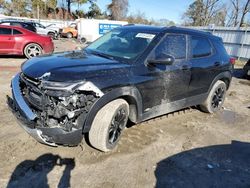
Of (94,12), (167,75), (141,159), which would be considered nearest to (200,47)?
(167,75)

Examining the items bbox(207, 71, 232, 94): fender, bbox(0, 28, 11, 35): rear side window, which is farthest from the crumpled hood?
bbox(0, 28, 11, 35): rear side window

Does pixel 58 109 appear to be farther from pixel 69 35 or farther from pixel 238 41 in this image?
pixel 69 35

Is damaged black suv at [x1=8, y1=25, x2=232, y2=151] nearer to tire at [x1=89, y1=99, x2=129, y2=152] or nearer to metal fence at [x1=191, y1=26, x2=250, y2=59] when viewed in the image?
tire at [x1=89, y1=99, x2=129, y2=152]

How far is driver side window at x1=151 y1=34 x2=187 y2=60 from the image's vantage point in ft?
13.7

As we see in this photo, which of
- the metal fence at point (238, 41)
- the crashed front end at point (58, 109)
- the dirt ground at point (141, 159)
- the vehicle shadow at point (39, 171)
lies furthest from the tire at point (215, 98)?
the metal fence at point (238, 41)

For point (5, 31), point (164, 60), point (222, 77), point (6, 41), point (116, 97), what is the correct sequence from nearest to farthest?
point (116, 97), point (164, 60), point (222, 77), point (6, 41), point (5, 31)

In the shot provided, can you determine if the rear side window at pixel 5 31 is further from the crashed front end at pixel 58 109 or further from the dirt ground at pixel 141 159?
the crashed front end at pixel 58 109

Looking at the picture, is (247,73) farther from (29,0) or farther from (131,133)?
(29,0)

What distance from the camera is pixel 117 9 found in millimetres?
53938

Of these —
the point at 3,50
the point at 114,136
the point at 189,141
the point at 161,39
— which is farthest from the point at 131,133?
the point at 3,50

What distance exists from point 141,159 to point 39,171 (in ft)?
4.65

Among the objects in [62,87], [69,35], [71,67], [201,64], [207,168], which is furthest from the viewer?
[69,35]

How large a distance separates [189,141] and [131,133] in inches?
40.4

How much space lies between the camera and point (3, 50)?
11.3 metres
